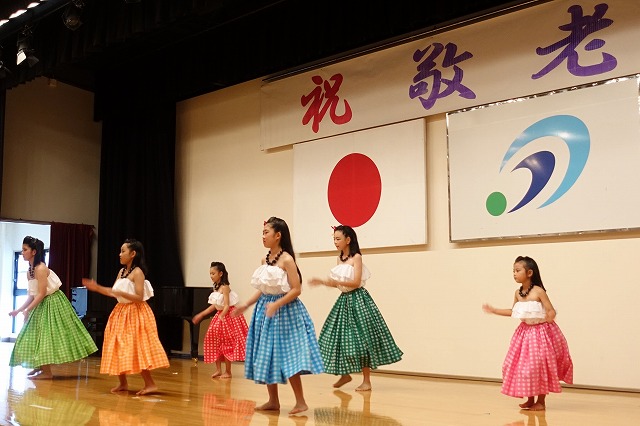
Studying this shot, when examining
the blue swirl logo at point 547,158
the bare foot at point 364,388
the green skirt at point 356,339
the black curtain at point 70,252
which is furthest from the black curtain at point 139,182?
the blue swirl logo at point 547,158

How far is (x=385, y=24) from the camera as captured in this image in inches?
280

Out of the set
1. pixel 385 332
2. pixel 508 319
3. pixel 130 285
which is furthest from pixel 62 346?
pixel 508 319

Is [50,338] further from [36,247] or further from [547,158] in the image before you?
[547,158]

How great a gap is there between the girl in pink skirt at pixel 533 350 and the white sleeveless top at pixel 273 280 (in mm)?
1476

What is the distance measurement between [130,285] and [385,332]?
2115 millimetres

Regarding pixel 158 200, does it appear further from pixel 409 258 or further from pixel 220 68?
pixel 409 258

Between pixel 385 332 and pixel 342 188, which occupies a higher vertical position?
pixel 342 188

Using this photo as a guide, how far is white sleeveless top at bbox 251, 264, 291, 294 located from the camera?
4.17 m

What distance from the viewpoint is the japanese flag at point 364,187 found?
7441 millimetres

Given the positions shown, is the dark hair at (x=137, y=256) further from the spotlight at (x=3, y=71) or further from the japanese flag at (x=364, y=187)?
the spotlight at (x=3, y=71)

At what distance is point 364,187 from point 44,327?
366 cm

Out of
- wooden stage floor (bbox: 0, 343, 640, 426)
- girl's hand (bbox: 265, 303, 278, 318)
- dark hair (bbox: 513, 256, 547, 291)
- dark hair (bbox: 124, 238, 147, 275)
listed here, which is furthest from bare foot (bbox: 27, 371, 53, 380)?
dark hair (bbox: 513, 256, 547, 291)

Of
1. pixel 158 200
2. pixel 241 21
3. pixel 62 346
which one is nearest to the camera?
pixel 62 346

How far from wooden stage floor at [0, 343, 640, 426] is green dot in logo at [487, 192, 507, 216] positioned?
5.45 feet
